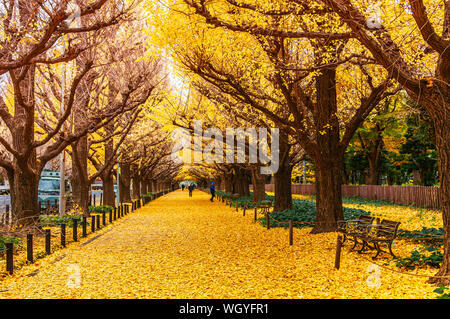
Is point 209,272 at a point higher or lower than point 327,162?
lower

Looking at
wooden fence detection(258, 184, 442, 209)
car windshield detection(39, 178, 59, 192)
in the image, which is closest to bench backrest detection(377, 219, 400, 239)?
wooden fence detection(258, 184, 442, 209)

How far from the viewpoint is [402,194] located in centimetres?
2892

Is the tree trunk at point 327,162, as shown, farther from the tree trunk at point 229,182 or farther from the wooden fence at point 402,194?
the tree trunk at point 229,182

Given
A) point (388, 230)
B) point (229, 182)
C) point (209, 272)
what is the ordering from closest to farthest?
point (209, 272)
point (388, 230)
point (229, 182)

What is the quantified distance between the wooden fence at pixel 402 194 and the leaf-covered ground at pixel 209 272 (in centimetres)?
1467

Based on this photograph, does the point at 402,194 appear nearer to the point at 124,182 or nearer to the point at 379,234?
the point at 379,234

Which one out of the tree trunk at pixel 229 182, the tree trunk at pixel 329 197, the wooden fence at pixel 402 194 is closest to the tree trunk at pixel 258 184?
the wooden fence at pixel 402 194

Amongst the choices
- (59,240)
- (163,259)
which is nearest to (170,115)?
(59,240)

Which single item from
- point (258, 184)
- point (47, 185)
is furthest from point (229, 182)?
point (47, 185)

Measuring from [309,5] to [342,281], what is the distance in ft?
18.0

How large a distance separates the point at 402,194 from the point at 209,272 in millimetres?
24260

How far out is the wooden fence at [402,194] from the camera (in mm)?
24428
